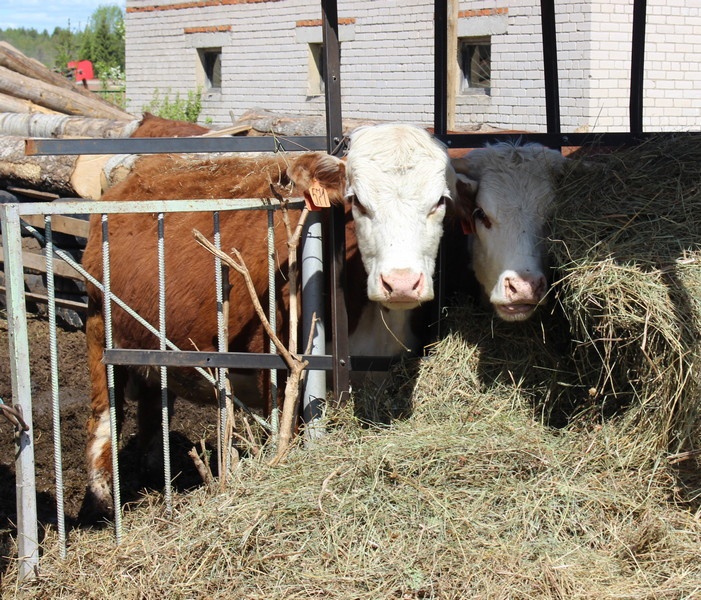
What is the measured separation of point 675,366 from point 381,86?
1194 centimetres

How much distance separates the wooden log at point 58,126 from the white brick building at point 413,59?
507 cm

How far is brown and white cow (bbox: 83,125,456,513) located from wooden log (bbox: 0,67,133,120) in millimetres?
7595

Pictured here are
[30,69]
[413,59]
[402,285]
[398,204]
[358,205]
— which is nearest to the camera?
[402,285]

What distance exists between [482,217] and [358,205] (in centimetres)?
59

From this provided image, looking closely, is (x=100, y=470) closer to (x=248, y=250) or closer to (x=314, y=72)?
(x=248, y=250)

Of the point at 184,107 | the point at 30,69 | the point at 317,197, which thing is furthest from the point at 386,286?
the point at 184,107

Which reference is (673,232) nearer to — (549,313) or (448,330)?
(549,313)

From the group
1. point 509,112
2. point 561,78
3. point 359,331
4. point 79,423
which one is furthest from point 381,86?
point 359,331

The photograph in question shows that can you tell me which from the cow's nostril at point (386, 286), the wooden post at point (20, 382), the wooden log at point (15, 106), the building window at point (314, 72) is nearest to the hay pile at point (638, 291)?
the cow's nostril at point (386, 286)

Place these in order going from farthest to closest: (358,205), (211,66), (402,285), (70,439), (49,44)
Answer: (49,44)
(211,66)
(70,439)
(358,205)
(402,285)

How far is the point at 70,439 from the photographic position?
5.84 meters

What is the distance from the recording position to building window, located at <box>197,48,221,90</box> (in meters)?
18.8

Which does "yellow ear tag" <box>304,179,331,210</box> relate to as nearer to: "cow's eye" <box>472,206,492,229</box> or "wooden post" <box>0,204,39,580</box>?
"cow's eye" <box>472,206,492,229</box>

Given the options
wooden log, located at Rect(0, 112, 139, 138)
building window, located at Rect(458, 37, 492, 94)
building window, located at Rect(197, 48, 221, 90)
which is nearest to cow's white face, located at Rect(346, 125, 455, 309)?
wooden log, located at Rect(0, 112, 139, 138)
